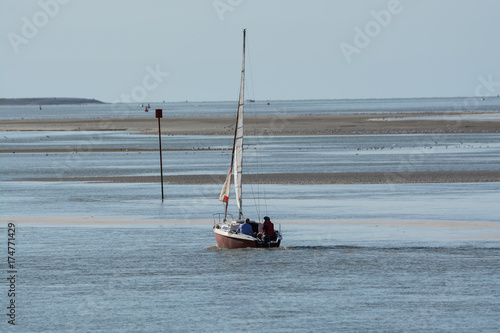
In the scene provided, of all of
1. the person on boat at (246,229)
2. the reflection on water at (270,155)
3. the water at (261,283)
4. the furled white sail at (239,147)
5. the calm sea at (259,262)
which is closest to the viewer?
the water at (261,283)

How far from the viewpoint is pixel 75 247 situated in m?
35.8

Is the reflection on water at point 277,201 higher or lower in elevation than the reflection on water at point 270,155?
lower

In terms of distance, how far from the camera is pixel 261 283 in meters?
28.9

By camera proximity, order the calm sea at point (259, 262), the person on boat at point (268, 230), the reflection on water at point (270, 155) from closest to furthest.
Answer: the calm sea at point (259, 262)
the person on boat at point (268, 230)
the reflection on water at point (270, 155)

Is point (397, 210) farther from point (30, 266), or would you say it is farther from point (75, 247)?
point (30, 266)

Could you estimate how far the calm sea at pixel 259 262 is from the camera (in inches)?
982

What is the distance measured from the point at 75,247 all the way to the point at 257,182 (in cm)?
2354

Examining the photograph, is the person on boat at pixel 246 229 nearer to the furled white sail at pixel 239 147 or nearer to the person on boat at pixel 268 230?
the person on boat at pixel 268 230

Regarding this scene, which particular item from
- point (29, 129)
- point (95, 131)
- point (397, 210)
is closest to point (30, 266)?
point (397, 210)

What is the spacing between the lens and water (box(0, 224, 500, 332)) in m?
24.5

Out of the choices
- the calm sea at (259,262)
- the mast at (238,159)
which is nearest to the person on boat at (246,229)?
the calm sea at (259,262)

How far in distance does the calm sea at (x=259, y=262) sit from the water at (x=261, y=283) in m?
0.05

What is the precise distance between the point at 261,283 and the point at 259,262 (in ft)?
11.4

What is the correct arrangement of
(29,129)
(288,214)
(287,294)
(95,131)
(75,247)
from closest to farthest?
(287,294), (75,247), (288,214), (95,131), (29,129)
